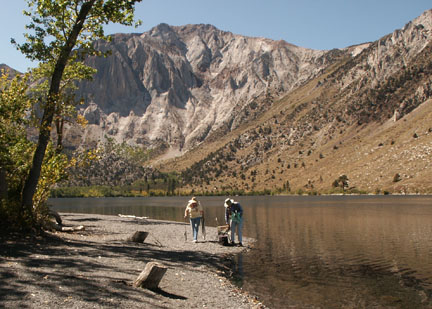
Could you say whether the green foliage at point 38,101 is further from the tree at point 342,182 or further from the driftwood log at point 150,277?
the tree at point 342,182

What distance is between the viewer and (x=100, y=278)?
16.0 meters

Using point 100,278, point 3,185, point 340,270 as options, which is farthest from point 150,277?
point 3,185

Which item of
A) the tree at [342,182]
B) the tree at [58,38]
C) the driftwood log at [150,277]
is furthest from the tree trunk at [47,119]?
the tree at [342,182]

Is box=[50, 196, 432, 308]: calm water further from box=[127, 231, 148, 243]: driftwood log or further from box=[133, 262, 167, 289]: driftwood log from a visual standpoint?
box=[127, 231, 148, 243]: driftwood log

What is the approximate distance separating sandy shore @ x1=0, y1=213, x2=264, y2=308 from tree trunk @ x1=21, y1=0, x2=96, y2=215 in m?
2.93

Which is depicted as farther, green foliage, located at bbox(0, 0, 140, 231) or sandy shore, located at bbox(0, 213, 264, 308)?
green foliage, located at bbox(0, 0, 140, 231)

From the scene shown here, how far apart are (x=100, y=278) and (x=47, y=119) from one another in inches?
503

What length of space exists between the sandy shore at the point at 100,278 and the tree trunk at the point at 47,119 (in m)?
2.93

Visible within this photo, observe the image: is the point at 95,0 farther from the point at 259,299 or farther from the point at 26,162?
the point at 259,299

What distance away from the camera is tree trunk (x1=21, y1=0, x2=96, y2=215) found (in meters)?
23.9

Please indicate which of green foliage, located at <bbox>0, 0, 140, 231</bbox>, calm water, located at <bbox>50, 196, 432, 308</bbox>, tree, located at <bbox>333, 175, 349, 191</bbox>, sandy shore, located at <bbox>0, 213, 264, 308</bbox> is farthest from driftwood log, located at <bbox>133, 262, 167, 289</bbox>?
tree, located at <bbox>333, 175, 349, 191</bbox>

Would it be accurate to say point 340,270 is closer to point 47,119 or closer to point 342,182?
point 47,119

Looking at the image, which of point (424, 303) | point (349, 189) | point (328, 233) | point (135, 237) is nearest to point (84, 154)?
point (135, 237)

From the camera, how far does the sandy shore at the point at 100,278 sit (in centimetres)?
1307
